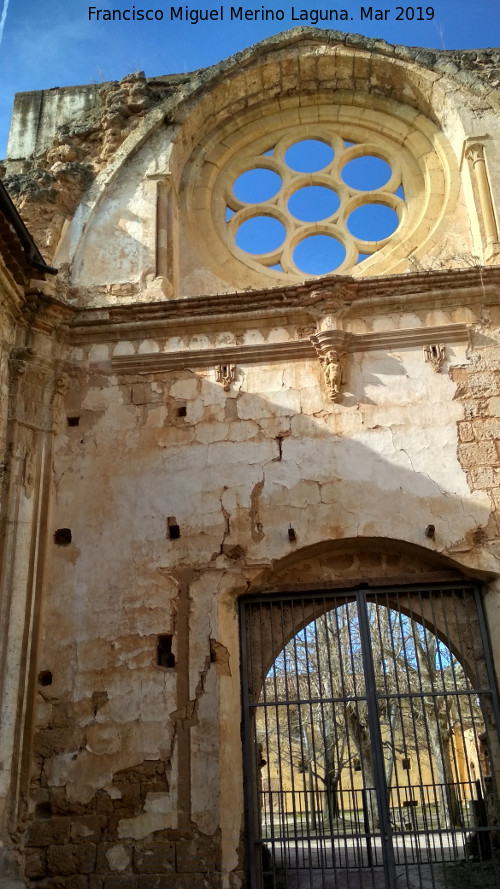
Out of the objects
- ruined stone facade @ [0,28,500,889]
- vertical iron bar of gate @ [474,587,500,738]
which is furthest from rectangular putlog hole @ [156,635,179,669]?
vertical iron bar of gate @ [474,587,500,738]

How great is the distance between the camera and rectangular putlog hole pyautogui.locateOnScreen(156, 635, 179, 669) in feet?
21.4

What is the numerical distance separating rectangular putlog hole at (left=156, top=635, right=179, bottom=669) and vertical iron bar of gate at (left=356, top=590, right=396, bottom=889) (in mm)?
1566

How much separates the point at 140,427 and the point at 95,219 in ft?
8.52

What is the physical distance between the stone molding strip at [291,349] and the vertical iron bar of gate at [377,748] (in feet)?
7.46

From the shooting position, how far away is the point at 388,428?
7.12m

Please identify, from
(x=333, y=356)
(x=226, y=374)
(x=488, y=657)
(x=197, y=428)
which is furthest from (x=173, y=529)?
(x=488, y=657)

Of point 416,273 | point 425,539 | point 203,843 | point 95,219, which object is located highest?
point 95,219

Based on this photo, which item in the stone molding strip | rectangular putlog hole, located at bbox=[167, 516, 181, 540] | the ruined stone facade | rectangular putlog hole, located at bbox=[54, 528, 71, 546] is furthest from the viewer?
the stone molding strip

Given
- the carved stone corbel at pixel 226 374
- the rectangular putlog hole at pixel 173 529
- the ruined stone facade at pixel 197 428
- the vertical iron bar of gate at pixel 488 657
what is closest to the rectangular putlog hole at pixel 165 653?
the ruined stone facade at pixel 197 428

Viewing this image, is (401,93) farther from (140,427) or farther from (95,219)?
(140,427)

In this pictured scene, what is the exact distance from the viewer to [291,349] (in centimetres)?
754

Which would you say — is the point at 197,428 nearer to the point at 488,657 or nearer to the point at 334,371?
the point at 334,371

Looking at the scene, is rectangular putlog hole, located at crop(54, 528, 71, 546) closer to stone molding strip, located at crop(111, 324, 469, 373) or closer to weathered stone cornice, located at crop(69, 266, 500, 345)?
stone molding strip, located at crop(111, 324, 469, 373)

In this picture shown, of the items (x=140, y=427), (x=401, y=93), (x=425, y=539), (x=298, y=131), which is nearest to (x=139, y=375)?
(x=140, y=427)
